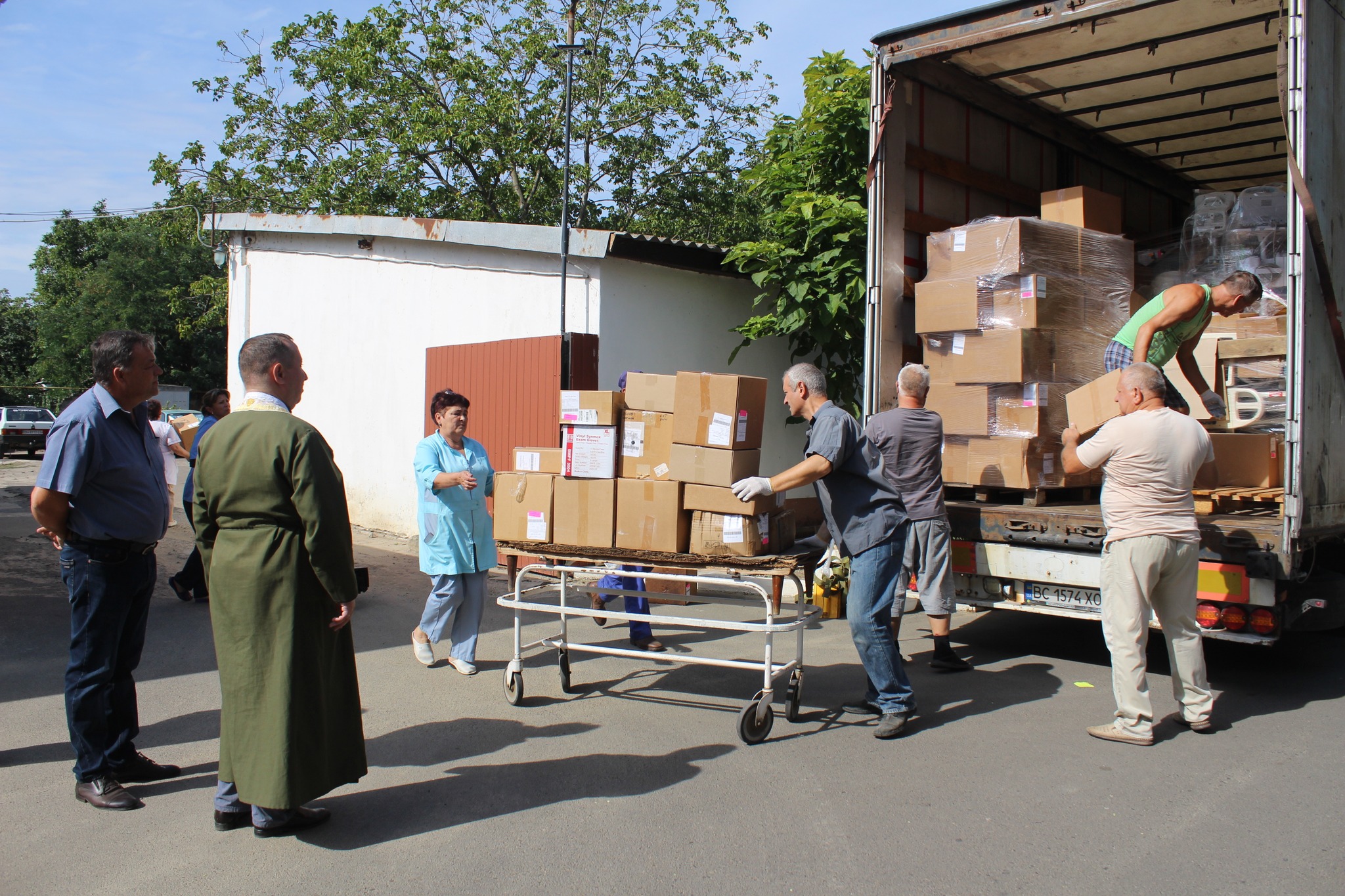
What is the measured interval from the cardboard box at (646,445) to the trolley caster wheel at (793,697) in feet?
4.02

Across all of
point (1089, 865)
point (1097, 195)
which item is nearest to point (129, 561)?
point (1089, 865)

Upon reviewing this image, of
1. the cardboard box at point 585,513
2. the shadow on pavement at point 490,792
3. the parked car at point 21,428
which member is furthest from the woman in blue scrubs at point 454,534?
the parked car at point 21,428

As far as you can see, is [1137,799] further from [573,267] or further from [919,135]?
[573,267]

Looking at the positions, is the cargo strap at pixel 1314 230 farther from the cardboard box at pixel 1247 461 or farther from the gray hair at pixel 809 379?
the gray hair at pixel 809 379

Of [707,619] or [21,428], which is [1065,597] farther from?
[21,428]

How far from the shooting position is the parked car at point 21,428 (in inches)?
1068

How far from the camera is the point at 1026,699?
5293mm

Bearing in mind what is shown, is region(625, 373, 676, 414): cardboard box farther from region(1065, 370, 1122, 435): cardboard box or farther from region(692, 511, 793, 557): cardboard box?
region(1065, 370, 1122, 435): cardboard box

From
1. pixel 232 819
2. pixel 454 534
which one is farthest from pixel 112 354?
pixel 454 534

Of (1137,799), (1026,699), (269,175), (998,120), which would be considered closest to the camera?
(1137,799)

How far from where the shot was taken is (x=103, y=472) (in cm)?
388

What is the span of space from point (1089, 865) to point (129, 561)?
3.90 metres

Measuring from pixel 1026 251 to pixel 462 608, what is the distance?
4180 millimetres

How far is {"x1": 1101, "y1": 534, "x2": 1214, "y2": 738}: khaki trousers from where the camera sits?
4492 millimetres
